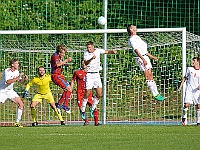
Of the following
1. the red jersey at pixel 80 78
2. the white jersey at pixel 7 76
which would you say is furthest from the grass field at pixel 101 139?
the red jersey at pixel 80 78

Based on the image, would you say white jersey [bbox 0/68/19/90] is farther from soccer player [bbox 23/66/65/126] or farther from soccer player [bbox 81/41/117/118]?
soccer player [bbox 81/41/117/118]

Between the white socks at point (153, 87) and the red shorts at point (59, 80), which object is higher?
the red shorts at point (59, 80)

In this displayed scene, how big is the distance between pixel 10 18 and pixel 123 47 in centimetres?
549

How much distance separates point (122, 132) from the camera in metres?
16.7

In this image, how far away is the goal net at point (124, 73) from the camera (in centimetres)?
2256

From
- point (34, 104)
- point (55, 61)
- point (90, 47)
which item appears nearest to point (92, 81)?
point (90, 47)

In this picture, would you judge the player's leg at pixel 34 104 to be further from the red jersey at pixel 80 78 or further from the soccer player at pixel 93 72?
the soccer player at pixel 93 72

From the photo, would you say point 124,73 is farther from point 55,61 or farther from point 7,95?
point 7,95

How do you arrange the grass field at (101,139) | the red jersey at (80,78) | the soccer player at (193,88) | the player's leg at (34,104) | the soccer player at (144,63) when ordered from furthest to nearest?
the red jersey at (80,78), the player's leg at (34,104), the soccer player at (193,88), the soccer player at (144,63), the grass field at (101,139)

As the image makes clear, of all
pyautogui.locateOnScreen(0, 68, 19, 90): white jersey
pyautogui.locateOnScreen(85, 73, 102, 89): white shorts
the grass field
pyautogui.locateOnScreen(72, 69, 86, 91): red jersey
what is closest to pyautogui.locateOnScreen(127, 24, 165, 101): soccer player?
the grass field

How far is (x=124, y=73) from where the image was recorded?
75.5 feet

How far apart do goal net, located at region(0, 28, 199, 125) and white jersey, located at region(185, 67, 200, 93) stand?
173cm

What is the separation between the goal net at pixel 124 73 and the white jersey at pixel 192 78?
1732 mm

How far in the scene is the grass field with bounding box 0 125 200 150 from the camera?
13.4m
